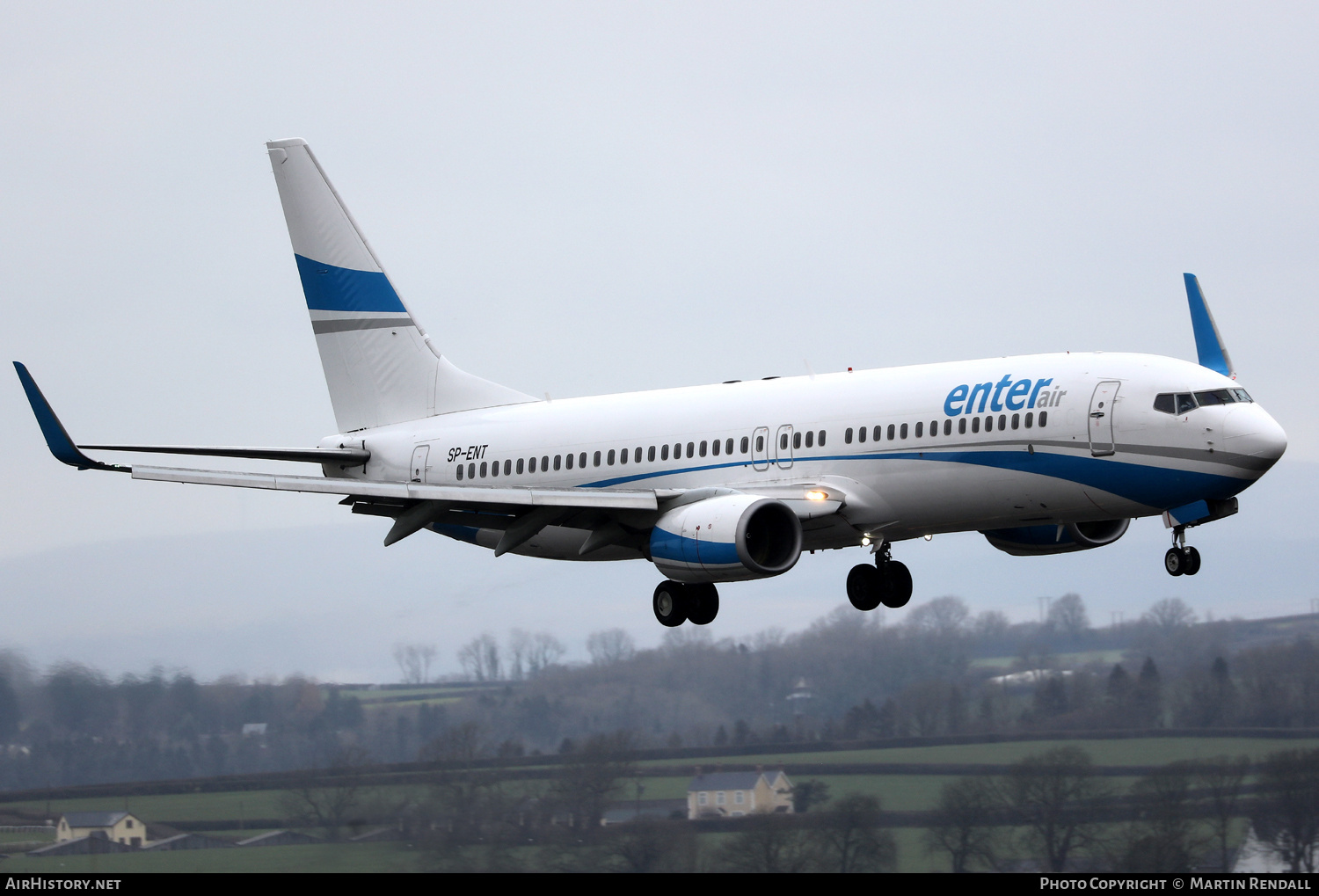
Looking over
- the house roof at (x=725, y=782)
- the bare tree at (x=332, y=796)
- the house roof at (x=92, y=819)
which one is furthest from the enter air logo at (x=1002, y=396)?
the house roof at (x=92, y=819)

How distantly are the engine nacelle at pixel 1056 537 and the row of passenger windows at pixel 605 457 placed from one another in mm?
6427

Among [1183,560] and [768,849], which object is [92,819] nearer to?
[768,849]

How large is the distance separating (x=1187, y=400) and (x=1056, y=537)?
7.03 m

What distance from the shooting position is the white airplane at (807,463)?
34.7 metres

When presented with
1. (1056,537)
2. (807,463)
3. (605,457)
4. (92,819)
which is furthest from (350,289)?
(1056,537)

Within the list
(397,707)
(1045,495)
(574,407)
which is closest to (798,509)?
(1045,495)

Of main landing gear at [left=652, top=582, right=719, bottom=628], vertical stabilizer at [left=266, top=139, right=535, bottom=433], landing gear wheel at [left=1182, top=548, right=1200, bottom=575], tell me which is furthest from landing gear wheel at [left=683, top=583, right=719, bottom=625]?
landing gear wheel at [left=1182, top=548, right=1200, bottom=575]

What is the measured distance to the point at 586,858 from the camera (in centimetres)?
4084

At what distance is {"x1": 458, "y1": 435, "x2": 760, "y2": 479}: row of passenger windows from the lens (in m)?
39.8

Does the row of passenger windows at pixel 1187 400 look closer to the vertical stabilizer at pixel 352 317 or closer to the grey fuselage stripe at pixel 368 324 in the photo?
the vertical stabilizer at pixel 352 317

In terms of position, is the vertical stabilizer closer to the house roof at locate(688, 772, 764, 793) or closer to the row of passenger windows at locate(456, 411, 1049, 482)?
the row of passenger windows at locate(456, 411, 1049, 482)

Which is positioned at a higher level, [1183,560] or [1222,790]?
[1183,560]

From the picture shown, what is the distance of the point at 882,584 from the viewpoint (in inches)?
1656

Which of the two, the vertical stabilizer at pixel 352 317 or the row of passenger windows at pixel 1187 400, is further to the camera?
the vertical stabilizer at pixel 352 317
